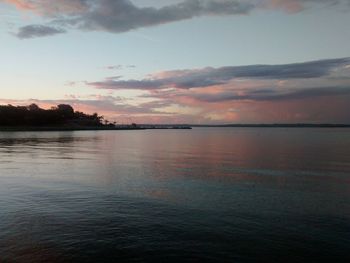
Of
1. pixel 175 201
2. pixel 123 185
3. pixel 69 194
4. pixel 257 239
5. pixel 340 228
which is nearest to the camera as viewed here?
pixel 257 239

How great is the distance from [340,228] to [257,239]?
6.32 m

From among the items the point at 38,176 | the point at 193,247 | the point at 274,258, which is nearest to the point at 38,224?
the point at 193,247

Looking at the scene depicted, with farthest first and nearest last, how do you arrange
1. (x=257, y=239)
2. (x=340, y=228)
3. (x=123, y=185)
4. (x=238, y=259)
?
(x=123, y=185) < (x=340, y=228) < (x=257, y=239) < (x=238, y=259)

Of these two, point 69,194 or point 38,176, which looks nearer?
point 69,194

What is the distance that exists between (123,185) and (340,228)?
893 inches

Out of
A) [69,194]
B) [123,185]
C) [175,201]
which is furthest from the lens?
[123,185]

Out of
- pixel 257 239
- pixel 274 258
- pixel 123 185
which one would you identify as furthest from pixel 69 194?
pixel 274 258

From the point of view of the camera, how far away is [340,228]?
23.6 meters

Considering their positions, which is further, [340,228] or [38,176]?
[38,176]

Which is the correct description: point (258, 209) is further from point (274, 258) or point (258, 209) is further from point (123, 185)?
point (123, 185)

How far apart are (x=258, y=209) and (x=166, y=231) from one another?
9.28 m

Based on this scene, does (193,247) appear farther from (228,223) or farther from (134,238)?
(228,223)

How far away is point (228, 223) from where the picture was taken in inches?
967

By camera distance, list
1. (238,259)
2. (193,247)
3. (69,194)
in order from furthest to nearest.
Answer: (69,194) < (193,247) < (238,259)
